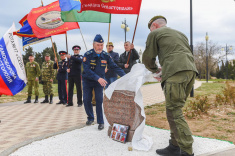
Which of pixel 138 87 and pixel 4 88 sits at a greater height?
pixel 138 87

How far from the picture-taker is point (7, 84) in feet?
19.5

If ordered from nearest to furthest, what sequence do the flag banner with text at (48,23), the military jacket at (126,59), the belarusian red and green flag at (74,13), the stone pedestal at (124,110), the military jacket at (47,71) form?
the stone pedestal at (124,110) < the belarusian red and green flag at (74,13) < the military jacket at (126,59) < the flag banner with text at (48,23) < the military jacket at (47,71)

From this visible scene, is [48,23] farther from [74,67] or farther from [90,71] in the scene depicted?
[90,71]

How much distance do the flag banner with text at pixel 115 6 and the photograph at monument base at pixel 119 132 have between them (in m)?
2.34

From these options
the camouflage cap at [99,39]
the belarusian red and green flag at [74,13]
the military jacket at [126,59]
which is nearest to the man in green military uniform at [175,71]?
the camouflage cap at [99,39]

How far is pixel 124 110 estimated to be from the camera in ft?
12.6

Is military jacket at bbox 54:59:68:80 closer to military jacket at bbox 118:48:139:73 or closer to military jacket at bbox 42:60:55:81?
military jacket at bbox 42:60:55:81

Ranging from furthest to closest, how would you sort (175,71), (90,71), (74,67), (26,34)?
1. (26,34)
2. (74,67)
3. (90,71)
4. (175,71)

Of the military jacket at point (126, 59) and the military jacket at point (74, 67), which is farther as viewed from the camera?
the military jacket at point (74, 67)

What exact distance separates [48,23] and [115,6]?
12.2ft

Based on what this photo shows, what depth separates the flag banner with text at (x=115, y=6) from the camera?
4.70 m

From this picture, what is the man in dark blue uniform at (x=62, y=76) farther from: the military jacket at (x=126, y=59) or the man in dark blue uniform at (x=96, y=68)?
the man in dark blue uniform at (x=96, y=68)

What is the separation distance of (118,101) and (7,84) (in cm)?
353

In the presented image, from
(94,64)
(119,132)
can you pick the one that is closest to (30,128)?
(94,64)
